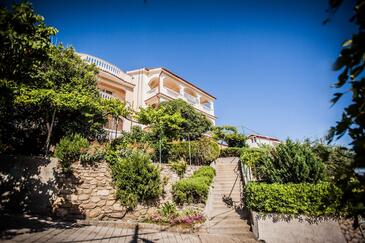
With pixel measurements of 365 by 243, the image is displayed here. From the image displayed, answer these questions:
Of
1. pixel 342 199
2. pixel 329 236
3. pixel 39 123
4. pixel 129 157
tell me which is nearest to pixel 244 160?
pixel 329 236

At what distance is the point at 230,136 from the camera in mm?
20516

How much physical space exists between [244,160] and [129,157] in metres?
6.70

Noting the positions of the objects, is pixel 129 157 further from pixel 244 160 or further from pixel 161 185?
pixel 244 160

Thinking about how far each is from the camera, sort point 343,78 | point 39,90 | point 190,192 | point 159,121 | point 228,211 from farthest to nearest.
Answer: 1. point 159,121
2. point 228,211
3. point 190,192
4. point 39,90
5. point 343,78

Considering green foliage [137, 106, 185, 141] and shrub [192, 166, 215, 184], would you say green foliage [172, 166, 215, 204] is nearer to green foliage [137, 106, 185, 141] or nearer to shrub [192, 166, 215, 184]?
shrub [192, 166, 215, 184]

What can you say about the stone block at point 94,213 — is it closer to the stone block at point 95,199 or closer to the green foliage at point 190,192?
the stone block at point 95,199

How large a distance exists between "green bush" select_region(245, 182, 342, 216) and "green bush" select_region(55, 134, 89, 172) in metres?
8.11

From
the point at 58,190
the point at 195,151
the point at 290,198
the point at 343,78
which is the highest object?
the point at 195,151

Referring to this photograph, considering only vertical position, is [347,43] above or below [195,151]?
below

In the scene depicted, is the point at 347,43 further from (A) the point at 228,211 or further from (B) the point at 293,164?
(A) the point at 228,211

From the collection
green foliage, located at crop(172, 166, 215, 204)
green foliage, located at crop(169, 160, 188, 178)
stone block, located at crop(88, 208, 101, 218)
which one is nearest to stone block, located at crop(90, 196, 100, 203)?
stone block, located at crop(88, 208, 101, 218)

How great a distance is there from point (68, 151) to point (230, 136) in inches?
632

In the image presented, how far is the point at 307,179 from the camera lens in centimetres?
809

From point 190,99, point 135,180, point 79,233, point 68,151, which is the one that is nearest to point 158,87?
point 190,99
